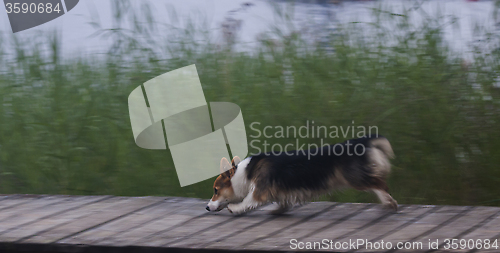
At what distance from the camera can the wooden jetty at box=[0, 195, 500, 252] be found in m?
2.17

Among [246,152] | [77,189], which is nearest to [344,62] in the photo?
[246,152]

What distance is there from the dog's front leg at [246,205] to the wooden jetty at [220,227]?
4 centimetres

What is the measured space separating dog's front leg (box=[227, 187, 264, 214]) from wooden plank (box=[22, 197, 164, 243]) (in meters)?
0.55

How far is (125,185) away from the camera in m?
3.46

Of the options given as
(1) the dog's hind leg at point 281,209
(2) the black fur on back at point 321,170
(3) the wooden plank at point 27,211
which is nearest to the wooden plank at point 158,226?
(1) the dog's hind leg at point 281,209

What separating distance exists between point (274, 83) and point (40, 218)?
1841 mm

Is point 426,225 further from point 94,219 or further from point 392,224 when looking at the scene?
point 94,219

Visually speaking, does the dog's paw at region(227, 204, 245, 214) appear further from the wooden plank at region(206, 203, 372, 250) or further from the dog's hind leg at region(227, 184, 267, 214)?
the wooden plank at region(206, 203, 372, 250)

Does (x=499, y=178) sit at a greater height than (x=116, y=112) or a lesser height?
lesser

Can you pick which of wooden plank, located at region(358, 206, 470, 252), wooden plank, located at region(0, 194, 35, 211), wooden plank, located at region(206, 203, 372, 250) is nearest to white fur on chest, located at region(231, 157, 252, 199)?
wooden plank, located at region(206, 203, 372, 250)

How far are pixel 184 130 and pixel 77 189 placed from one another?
2.82 ft

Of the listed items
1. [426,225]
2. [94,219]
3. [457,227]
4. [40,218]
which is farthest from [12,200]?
[457,227]

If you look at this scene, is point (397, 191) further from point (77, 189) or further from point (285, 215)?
point (77, 189)

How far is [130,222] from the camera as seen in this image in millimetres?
2562
